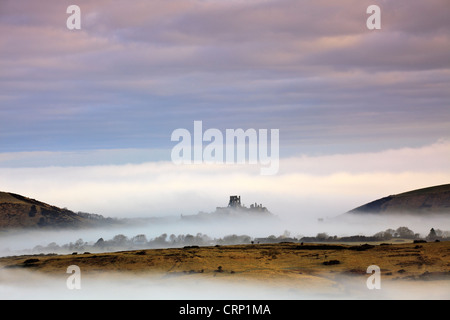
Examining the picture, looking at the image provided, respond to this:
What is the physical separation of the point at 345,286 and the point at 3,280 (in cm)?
8788

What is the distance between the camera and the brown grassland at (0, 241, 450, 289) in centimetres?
15600

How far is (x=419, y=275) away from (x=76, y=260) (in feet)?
306

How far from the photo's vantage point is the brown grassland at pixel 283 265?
156 m

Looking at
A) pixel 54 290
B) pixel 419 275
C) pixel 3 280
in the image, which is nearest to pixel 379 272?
pixel 419 275

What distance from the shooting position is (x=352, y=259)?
181750 millimetres

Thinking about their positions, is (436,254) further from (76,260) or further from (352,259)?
(76,260)

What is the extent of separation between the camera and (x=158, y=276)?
546 feet

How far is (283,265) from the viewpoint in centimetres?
17675
